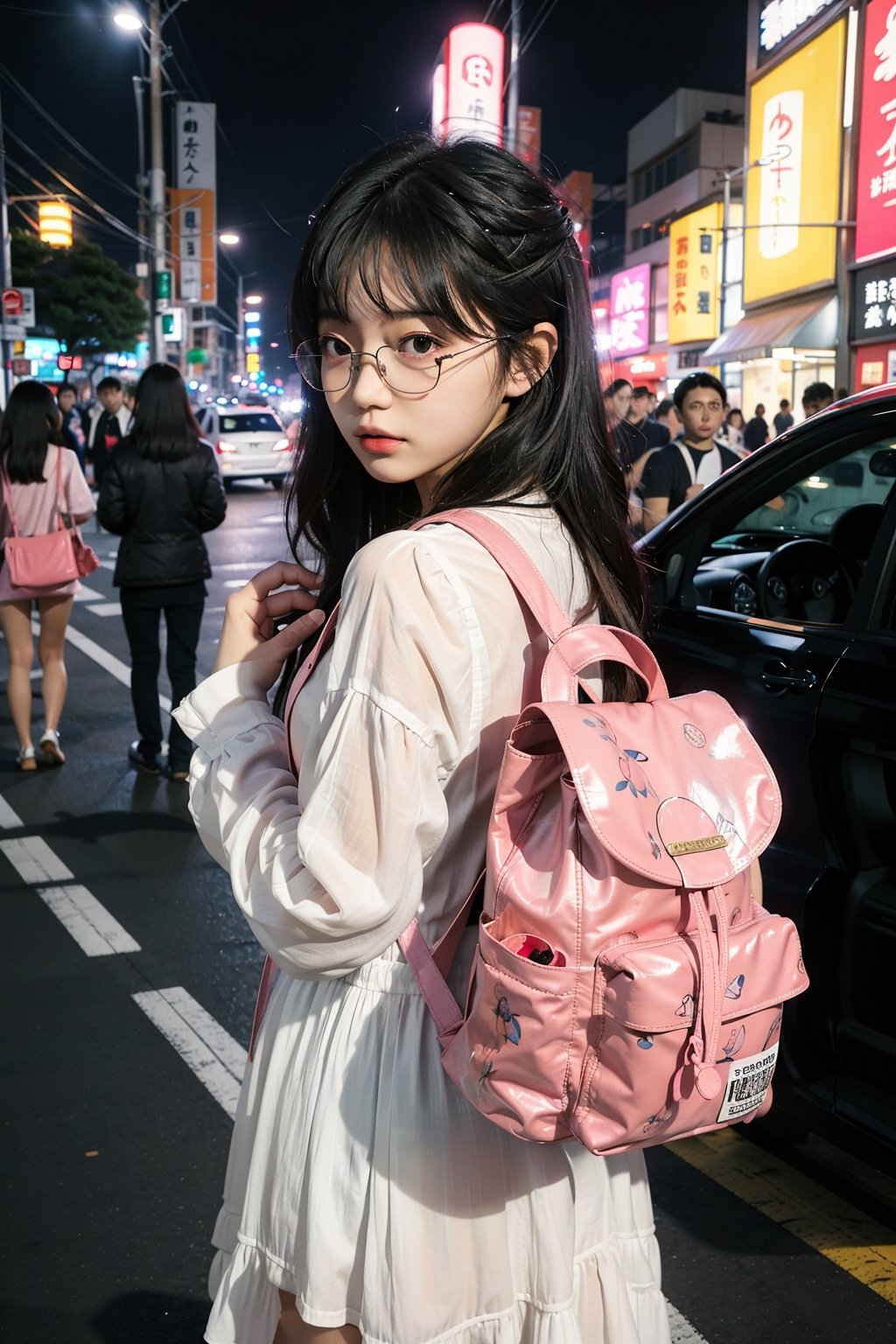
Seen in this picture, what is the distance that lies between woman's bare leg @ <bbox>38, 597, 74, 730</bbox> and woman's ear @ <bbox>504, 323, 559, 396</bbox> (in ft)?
19.0

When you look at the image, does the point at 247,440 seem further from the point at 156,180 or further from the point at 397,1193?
the point at 397,1193

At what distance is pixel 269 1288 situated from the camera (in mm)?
1454

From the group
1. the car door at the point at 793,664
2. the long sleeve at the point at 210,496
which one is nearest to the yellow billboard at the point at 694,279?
the long sleeve at the point at 210,496

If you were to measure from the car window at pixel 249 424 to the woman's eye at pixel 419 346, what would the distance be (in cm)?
2535

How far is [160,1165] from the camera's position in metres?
3.10

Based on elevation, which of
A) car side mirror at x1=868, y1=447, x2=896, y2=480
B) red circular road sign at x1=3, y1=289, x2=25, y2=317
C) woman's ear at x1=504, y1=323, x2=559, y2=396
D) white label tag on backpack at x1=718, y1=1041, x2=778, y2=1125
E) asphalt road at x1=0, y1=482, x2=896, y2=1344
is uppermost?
red circular road sign at x1=3, y1=289, x2=25, y2=317

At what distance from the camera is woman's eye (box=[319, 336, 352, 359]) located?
1.44 m

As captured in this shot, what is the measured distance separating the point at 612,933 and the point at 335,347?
716 mm

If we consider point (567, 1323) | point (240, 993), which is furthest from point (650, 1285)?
point (240, 993)

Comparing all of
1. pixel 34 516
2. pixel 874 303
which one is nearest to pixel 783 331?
pixel 874 303

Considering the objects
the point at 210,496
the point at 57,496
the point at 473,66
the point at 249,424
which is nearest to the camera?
the point at 210,496

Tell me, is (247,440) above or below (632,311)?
below

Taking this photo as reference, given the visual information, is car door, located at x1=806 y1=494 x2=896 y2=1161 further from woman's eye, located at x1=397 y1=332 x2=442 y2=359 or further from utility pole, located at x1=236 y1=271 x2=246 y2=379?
utility pole, located at x1=236 y1=271 x2=246 y2=379

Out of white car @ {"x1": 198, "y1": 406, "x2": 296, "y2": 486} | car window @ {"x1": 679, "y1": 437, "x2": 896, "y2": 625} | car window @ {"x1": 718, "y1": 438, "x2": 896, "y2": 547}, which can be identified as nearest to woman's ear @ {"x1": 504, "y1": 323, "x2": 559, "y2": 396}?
car window @ {"x1": 679, "y1": 437, "x2": 896, "y2": 625}
